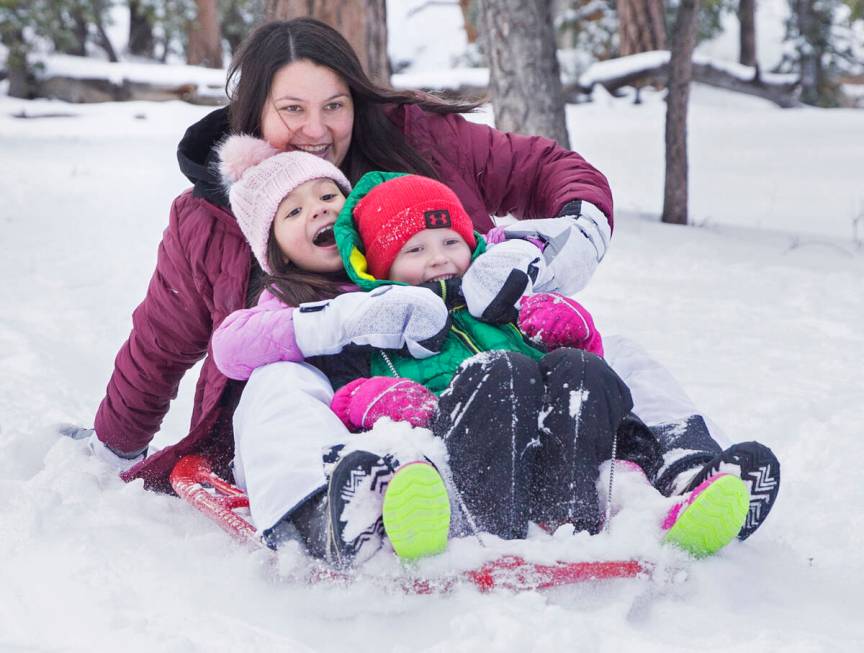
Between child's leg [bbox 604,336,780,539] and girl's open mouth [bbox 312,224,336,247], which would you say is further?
girl's open mouth [bbox 312,224,336,247]

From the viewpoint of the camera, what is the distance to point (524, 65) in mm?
5871

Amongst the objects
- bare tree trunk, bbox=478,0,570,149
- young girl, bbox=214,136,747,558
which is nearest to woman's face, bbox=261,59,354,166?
young girl, bbox=214,136,747,558

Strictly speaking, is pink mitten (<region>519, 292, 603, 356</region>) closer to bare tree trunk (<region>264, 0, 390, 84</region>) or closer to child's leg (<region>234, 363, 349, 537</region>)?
child's leg (<region>234, 363, 349, 537</region>)

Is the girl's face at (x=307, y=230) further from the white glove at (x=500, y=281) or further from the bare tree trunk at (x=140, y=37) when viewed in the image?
the bare tree trunk at (x=140, y=37)

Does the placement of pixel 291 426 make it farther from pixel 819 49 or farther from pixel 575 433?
pixel 819 49

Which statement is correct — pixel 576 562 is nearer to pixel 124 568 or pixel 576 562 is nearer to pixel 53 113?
pixel 124 568

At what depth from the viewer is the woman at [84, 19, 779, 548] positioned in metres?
2.79

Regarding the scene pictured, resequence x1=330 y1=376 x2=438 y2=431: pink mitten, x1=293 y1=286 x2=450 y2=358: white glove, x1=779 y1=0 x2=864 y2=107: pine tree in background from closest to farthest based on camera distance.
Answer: x1=330 y1=376 x2=438 y2=431: pink mitten, x1=293 y1=286 x2=450 y2=358: white glove, x1=779 y1=0 x2=864 y2=107: pine tree in background

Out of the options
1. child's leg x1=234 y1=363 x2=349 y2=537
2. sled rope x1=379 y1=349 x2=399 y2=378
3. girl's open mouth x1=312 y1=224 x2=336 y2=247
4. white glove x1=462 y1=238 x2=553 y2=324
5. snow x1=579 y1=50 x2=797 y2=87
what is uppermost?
snow x1=579 y1=50 x2=797 y2=87

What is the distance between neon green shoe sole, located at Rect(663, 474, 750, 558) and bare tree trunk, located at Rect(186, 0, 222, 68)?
14.5 m

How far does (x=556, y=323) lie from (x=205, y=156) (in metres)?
1.28

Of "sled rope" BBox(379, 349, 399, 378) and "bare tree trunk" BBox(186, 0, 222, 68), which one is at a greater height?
"bare tree trunk" BBox(186, 0, 222, 68)

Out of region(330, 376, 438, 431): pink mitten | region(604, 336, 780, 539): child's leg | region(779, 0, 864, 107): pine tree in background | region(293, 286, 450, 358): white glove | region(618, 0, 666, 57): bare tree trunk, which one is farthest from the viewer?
region(779, 0, 864, 107): pine tree in background

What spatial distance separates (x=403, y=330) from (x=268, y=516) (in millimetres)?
519
